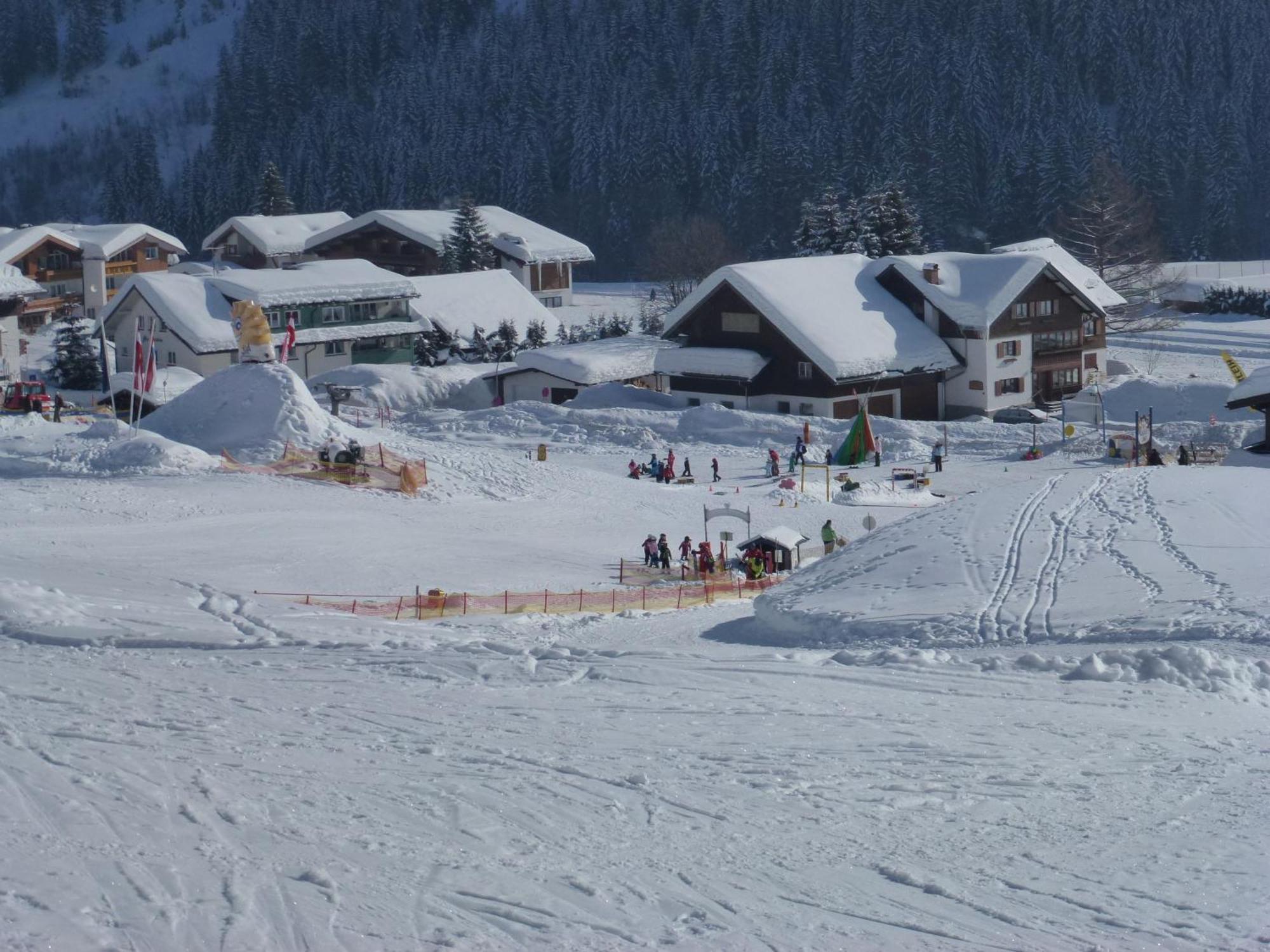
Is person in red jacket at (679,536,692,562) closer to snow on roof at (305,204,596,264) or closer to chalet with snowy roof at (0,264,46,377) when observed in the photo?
chalet with snowy roof at (0,264,46,377)

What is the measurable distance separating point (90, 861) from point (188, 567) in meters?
11.3

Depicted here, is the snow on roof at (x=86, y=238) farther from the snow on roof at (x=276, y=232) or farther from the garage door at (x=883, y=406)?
the garage door at (x=883, y=406)

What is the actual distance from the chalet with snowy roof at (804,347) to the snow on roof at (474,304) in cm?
1132

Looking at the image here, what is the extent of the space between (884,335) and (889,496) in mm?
13032

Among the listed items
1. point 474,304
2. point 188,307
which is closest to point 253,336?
point 188,307

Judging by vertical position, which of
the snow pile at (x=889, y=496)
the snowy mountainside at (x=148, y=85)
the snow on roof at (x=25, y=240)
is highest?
the snowy mountainside at (x=148, y=85)

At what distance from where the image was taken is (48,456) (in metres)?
26.9

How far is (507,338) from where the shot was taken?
172 feet

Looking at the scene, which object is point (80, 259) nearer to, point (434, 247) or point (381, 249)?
point (381, 249)

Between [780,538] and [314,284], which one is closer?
[780,538]

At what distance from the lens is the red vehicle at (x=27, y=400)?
38.2 metres

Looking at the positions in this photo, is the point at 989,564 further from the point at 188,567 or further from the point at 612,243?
the point at 612,243

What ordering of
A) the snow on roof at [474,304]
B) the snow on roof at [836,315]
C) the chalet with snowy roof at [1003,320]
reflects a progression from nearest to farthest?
the snow on roof at [836,315]
the chalet with snowy roof at [1003,320]
the snow on roof at [474,304]

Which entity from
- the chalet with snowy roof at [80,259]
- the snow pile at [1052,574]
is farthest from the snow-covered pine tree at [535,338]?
the snow pile at [1052,574]
